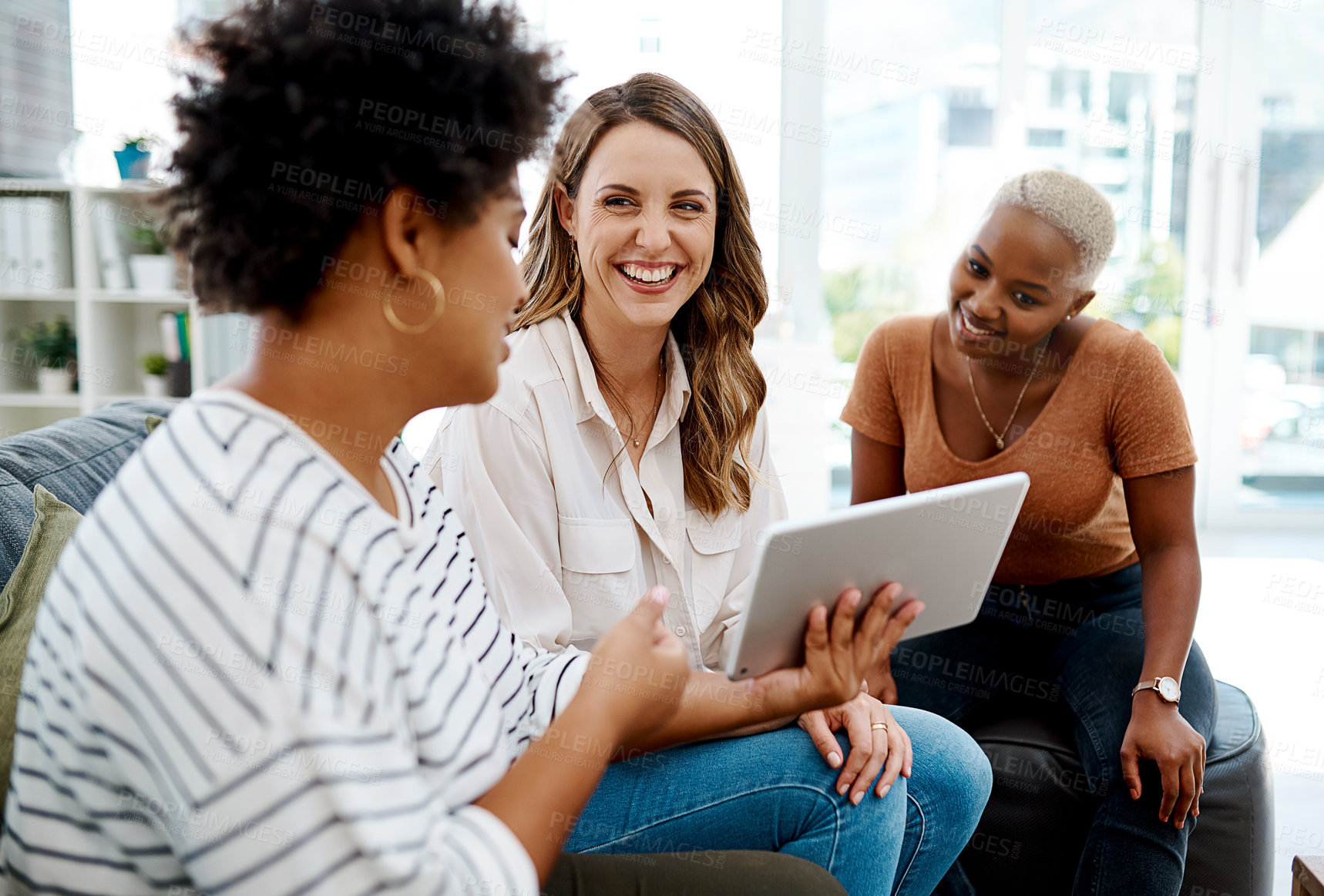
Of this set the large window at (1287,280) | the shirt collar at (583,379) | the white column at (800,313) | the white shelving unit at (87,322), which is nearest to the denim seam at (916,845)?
the shirt collar at (583,379)

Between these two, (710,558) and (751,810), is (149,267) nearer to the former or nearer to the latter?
(710,558)

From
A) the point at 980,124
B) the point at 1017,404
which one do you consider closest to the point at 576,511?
the point at 1017,404

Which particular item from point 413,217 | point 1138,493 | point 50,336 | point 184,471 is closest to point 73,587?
point 184,471

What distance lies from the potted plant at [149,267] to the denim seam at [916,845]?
282cm

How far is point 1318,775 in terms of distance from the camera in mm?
2213

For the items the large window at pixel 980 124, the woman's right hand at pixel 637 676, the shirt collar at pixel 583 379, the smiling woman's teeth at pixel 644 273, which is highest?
the large window at pixel 980 124

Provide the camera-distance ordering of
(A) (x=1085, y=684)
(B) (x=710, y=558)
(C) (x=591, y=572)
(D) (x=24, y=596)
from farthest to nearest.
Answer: (A) (x=1085, y=684), (B) (x=710, y=558), (C) (x=591, y=572), (D) (x=24, y=596)

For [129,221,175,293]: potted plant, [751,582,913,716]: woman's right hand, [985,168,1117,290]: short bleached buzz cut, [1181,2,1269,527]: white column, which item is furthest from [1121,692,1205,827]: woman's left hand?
[1181,2,1269,527]: white column

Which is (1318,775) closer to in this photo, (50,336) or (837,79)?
(837,79)

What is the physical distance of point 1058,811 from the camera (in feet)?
4.68

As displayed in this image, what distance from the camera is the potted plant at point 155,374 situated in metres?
3.12

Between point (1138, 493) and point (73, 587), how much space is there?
1.48 metres

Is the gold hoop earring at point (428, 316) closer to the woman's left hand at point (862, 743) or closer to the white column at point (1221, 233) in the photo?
the woman's left hand at point (862, 743)

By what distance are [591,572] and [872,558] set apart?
1.39ft
